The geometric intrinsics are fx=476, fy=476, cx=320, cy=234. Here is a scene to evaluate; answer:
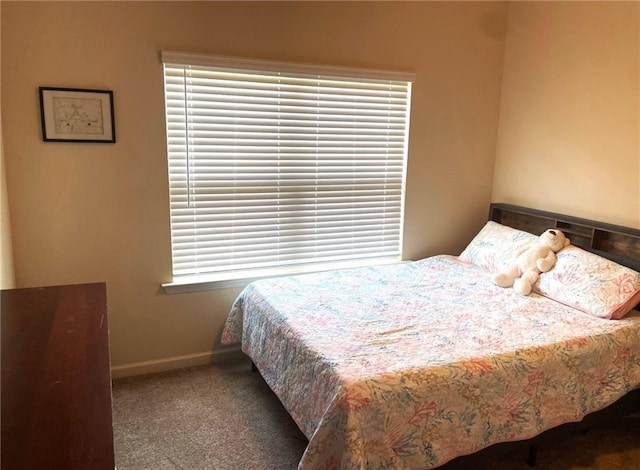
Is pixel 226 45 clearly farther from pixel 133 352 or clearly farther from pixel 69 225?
pixel 133 352

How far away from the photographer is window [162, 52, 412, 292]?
284 cm

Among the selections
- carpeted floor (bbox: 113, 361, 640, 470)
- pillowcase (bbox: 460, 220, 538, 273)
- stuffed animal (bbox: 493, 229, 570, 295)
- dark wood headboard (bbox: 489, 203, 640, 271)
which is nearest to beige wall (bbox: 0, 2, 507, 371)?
carpeted floor (bbox: 113, 361, 640, 470)

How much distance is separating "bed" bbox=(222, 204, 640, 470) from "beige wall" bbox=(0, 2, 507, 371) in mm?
602

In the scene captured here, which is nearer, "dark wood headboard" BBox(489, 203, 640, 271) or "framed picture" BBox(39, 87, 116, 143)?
"framed picture" BBox(39, 87, 116, 143)

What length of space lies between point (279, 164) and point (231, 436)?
1.64 metres

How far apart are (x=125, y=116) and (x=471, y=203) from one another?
2.55 meters

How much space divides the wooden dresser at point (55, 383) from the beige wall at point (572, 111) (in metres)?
2.85

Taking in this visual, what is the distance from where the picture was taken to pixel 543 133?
3305 mm

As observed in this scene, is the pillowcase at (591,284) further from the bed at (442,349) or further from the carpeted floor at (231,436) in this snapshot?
the carpeted floor at (231,436)

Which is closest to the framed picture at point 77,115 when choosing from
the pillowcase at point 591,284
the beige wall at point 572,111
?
the pillowcase at point 591,284

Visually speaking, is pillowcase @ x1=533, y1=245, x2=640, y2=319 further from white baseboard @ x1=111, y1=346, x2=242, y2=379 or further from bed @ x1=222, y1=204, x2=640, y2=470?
white baseboard @ x1=111, y1=346, x2=242, y2=379

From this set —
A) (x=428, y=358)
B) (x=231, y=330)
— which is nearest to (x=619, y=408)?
(x=428, y=358)

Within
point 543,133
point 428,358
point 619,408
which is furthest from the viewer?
point 543,133

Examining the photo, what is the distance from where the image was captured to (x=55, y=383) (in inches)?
47.7
